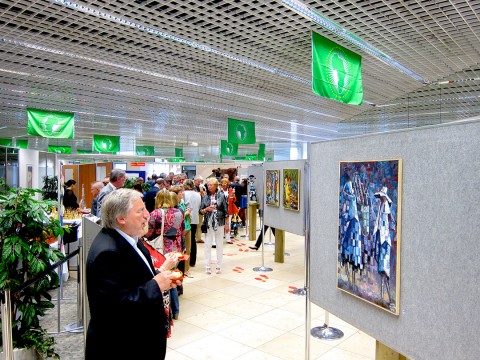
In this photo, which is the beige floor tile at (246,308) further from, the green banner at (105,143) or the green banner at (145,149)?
the green banner at (145,149)

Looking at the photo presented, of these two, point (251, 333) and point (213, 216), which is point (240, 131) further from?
point (251, 333)

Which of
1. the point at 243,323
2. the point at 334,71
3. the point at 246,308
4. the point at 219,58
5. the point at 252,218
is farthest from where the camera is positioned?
the point at 252,218

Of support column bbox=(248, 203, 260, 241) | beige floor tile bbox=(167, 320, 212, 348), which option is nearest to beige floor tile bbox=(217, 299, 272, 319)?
beige floor tile bbox=(167, 320, 212, 348)

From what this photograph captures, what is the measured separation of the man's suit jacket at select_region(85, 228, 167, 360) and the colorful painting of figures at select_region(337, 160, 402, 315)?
1.03m

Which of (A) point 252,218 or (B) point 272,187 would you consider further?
(A) point 252,218

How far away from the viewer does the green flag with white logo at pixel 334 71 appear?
14.1ft

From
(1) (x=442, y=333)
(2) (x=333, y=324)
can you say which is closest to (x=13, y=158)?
(2) (x=333, y=324)

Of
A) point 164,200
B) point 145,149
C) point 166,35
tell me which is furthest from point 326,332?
point 145,149

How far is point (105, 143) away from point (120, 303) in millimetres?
13119

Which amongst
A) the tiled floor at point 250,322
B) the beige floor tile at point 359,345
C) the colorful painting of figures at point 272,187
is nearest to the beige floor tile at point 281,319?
the tiled floor at point 250,322

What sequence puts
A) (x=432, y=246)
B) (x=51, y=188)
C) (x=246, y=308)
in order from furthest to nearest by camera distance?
(x=51, y=188) < (x=246, y=308) < (x=432, y=246)

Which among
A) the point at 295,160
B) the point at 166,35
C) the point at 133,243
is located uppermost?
the point at 166,35

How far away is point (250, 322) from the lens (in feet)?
14.4

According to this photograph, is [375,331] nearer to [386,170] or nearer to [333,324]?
[386,170]
